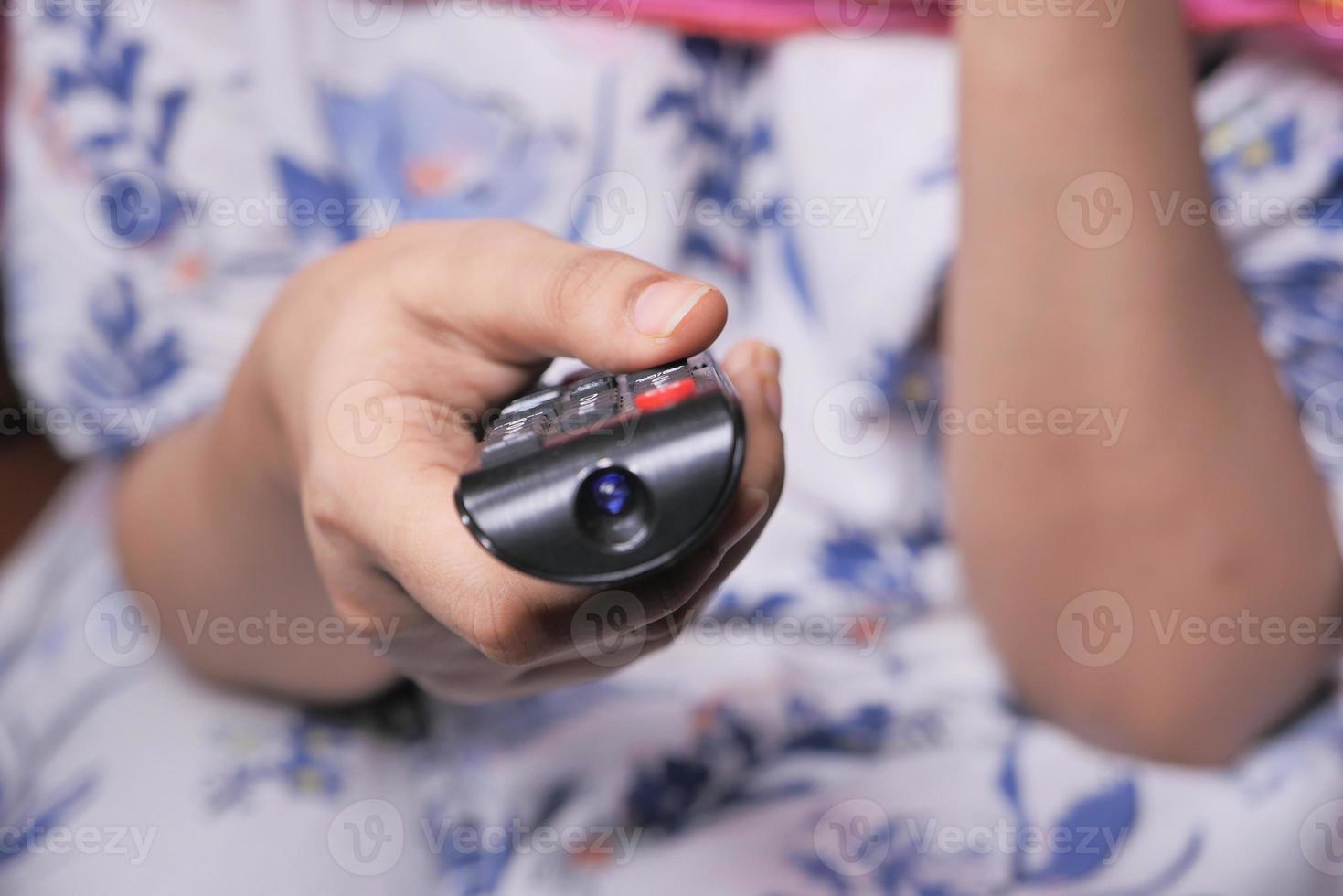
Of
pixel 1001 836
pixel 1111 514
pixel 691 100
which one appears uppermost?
pixel 691 100

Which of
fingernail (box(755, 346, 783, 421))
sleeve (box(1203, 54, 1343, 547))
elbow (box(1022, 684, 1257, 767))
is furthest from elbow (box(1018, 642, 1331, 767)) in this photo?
fingernail (box(755, 346, 783, 421))

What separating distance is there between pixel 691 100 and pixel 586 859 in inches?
16.6

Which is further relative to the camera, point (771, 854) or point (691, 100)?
point (691, 100)

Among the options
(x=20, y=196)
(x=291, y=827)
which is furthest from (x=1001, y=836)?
(x=20, y=196)

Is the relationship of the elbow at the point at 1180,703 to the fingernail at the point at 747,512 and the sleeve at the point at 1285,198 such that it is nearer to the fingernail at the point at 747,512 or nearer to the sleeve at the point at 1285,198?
the sleeve at the point at 1285,198

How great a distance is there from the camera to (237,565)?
1.69 feet

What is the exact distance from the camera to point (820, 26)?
0.60m

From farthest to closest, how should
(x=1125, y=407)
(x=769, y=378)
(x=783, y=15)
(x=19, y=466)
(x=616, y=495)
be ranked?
(x=19, y=466), (x=783, y=15), (x=1125, y=407), (x=769, y=378), (x=616, y=495)

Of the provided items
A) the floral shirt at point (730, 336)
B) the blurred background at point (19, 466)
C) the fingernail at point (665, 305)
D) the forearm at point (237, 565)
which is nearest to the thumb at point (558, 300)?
the fingernail at point (665, 305)

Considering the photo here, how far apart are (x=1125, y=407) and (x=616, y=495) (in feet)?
1.13

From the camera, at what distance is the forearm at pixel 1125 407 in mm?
481

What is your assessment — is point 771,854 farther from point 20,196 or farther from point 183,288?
point 20,196

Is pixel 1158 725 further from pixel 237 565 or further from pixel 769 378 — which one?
pixel 237 565

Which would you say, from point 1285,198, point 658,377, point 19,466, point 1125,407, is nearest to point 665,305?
point 658,377
